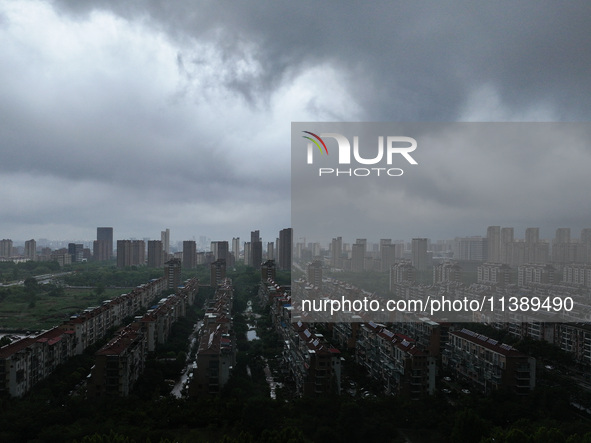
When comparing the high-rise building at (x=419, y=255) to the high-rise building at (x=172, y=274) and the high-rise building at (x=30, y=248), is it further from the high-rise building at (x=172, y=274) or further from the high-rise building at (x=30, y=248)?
the high-rise building at (x=30, y=248)

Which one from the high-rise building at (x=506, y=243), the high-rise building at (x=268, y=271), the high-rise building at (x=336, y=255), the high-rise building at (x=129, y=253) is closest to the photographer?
the high-rise building at (x=506, y=243)

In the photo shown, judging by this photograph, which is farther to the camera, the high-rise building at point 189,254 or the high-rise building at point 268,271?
the high-rise building at point 189,254

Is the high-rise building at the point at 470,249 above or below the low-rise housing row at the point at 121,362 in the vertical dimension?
above

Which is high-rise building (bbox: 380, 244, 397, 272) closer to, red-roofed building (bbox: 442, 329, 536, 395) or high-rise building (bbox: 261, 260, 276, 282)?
Result: high-rise building (bbox: 261, 260, 276, 282)

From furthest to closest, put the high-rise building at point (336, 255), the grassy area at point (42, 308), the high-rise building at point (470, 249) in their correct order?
1. the high-rise building at point (336, 255)
2. the high-rise building at point (470, 249)
3. the grassy area at point (42, 308)

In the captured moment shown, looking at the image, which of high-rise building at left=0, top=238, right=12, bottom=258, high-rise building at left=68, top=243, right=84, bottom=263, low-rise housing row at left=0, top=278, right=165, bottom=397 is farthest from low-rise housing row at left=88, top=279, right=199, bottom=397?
high-rise building at left=0, top=238, right=12, bottom=258

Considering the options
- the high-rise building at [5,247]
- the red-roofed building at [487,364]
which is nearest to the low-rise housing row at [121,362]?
Answer: the red-roofed building at [487,364]
